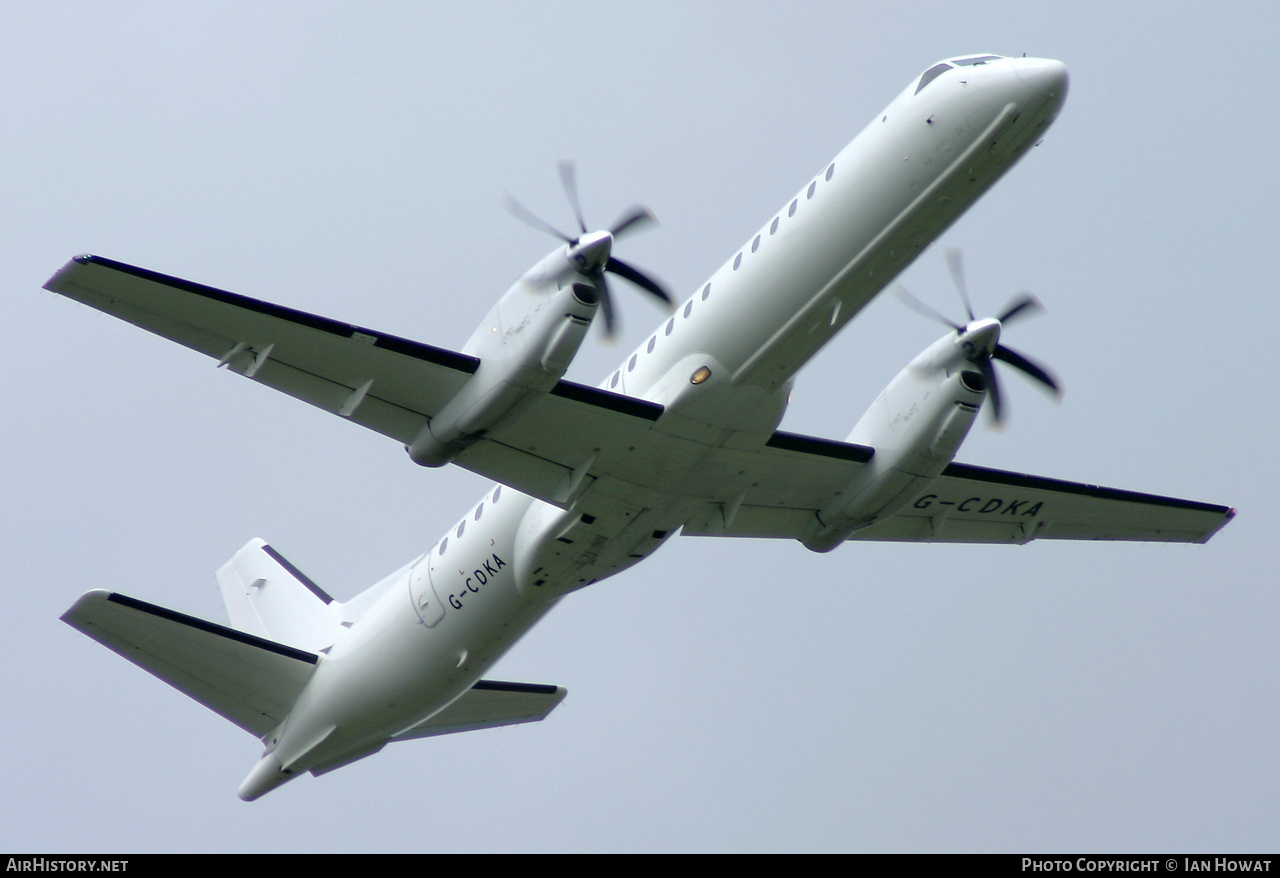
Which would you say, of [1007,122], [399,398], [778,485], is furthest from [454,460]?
[1007,122]

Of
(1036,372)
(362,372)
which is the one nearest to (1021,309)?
(1036,372)

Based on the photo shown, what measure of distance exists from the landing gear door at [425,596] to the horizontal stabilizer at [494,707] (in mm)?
3426

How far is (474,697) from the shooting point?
23.5 meters

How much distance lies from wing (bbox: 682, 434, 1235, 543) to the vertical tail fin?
7784 millimetres

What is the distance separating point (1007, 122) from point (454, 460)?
322 inches

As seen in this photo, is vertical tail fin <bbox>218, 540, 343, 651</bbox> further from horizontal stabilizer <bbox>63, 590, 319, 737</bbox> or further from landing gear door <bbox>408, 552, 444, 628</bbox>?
landing gear door <bbox>408, 552, 444, 628</bbox>

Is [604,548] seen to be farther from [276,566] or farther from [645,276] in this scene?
[276,566]

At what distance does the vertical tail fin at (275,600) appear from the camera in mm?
23547

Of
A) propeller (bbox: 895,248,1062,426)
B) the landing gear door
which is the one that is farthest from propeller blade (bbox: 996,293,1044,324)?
the landing gear door

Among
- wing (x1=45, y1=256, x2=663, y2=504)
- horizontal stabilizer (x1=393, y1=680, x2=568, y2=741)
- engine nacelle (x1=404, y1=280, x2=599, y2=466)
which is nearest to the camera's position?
wing (x1=45, y1=256, x2=663, y2=504)

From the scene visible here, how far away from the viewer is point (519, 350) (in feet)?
52.5

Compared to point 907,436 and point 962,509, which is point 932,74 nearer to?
point 907,436

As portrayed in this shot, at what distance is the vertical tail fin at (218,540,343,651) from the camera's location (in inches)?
927

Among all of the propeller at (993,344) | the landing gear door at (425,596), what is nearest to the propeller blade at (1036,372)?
the propeller at (993,344)
